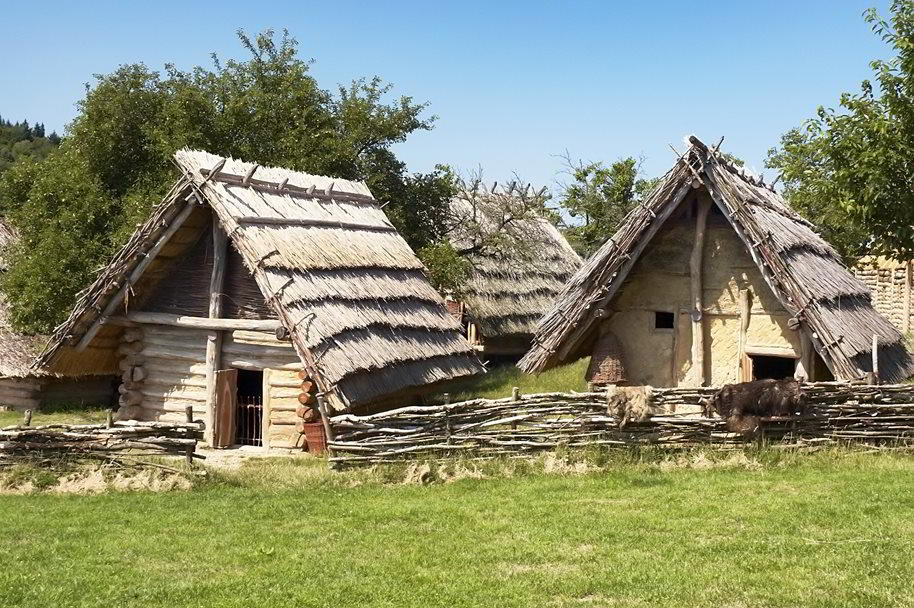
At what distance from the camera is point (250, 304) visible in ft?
54.0

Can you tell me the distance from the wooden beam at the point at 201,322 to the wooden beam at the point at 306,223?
1.70 m

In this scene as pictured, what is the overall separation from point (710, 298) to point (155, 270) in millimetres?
9629

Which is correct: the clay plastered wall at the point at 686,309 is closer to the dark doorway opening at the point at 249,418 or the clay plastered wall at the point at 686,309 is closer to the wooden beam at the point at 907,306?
the dark doorway opening at the point at 249,418

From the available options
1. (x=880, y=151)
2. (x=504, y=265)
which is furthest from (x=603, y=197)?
(x=880, y=151)

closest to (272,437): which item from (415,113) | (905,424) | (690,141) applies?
(690,141)

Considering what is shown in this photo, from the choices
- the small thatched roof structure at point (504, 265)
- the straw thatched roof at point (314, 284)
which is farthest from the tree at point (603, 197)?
the straw thatched roof at point (314, 284)

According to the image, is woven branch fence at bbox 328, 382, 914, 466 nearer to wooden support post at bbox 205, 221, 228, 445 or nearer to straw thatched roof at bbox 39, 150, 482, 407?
straw thatched roof at bbox 39, 150, 482, 407

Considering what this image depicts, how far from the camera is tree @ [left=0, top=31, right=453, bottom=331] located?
2275 centimetres

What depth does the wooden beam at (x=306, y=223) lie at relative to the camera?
15883mm

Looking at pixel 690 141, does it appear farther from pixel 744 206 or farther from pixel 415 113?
pixel 415 113

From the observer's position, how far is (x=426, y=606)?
24.8 ft

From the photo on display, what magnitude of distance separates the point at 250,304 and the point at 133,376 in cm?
302

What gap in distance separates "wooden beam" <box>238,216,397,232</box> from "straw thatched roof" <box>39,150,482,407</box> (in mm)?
28

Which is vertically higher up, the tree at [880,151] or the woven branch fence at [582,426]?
the tree at [880,151]
